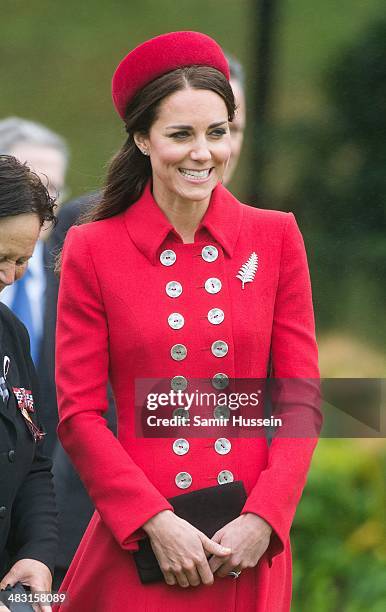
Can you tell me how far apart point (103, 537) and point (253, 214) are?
89cm

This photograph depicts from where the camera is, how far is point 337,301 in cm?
604

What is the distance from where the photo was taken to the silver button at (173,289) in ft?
11.4

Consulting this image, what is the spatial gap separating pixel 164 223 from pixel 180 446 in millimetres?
556

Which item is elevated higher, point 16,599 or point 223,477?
point 223,477

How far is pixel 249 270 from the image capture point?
138 inches

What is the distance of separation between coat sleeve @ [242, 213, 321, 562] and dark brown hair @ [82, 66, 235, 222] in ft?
1.30

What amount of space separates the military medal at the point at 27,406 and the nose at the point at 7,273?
0.26 metres

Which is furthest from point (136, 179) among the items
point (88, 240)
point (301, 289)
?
point (301, 289)

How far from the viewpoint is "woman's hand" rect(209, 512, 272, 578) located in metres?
3.34

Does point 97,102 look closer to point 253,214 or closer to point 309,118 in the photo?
point 309,118

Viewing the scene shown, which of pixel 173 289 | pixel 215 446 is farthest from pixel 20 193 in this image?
pixel 215 446

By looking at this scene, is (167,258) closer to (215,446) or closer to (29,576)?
(215,446)

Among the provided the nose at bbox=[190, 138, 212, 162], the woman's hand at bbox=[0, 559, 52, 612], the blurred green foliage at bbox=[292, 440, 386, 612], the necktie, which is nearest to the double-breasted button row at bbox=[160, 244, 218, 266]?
the nose at bbox=[190, 138, 212, 162]

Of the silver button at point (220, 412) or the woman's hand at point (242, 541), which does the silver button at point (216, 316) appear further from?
the woman's hand at point (242, 541)
